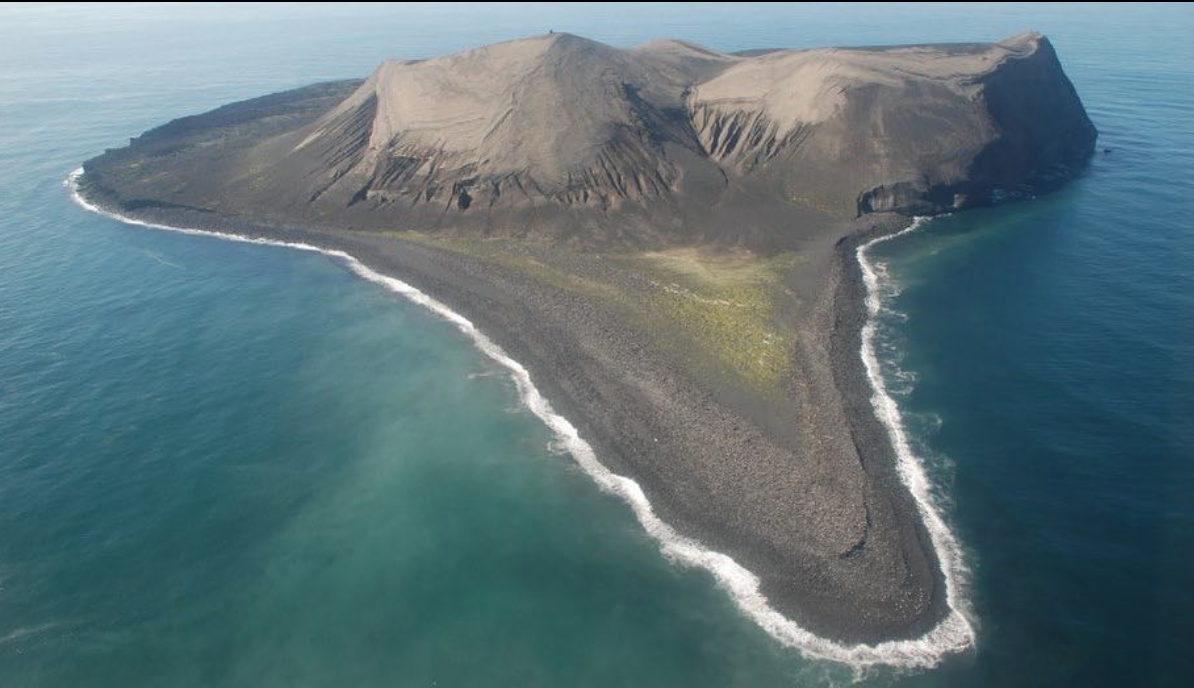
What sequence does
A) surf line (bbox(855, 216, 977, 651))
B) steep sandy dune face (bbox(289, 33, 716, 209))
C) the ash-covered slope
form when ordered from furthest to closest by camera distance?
steep sandy dune face (bbox(289, 33, 716, 209)) < the ash-covered slope < surf line (bbox(855, 216, 977, 651))

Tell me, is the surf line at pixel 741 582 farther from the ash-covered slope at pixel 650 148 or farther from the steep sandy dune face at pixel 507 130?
the steep sandy dune face at pixel 507 130

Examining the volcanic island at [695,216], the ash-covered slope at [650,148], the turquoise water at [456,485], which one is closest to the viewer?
the turquoise water at [456,485]

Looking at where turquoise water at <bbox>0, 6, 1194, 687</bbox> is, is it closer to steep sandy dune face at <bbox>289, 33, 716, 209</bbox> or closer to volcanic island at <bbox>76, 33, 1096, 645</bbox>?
volcanic island at <bbox>76, 33, 1096, 645</bbox>

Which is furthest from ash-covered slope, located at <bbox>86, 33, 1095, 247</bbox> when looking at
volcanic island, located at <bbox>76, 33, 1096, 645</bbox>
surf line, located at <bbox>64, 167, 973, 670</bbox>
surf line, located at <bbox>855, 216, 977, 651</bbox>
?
surf line, located at <bbox>64, 167, 973, 670</bbox>

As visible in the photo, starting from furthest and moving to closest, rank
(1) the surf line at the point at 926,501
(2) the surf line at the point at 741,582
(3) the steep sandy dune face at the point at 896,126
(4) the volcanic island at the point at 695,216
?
1. (3) the steep sandy dune face at the point at 896,126
2. (4) the volcanic island at the point at 695,216
3. (1) the surf line at the point at 926,501
4. (2) the surf line at the point at 741,582

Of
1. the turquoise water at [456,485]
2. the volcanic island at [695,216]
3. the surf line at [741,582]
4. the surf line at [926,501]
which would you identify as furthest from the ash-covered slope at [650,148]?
the surf line at [741,582]

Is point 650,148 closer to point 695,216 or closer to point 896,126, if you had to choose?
point 695,216

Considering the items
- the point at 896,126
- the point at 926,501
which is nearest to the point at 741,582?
the point at 926,501
